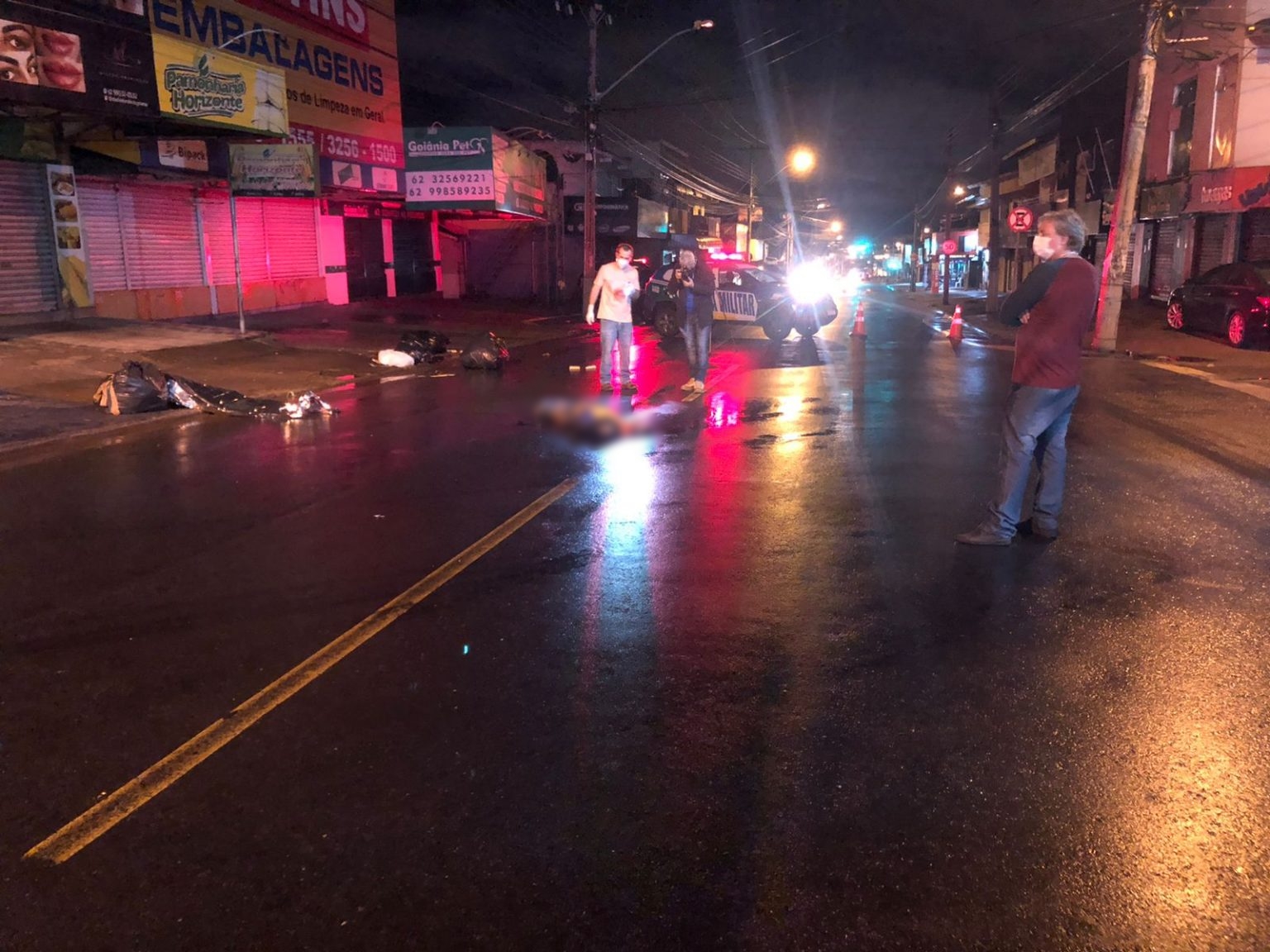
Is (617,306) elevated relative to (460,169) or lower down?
lower down

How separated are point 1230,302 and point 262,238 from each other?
70.7 ft

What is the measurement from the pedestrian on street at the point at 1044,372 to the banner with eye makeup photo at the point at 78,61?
46.1 feet

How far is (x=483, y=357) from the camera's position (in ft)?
52.5

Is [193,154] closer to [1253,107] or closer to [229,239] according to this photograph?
[229,239]

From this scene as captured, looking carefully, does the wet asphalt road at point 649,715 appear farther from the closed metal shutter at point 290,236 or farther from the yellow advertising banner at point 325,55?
the closed metal shutter at point 290,236

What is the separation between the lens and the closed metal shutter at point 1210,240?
27.0 m

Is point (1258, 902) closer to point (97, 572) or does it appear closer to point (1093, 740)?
point (1093, 740)

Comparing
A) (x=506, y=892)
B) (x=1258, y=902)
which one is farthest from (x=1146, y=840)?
(x=506, y=892)

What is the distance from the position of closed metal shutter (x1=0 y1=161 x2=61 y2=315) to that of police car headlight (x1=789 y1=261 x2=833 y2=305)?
14.1 meters

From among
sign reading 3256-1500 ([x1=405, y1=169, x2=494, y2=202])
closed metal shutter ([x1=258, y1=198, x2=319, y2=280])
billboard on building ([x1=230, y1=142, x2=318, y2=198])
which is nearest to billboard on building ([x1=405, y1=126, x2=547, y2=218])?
sign reading 3256-1500 ([x1=405, y1=169, x2=494, y2=202])

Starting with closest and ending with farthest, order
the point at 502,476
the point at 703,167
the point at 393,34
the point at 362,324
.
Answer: the point at 502,476, the point at 362,324, the point at 393,34, the point at 703,167

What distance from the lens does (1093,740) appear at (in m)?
3.77

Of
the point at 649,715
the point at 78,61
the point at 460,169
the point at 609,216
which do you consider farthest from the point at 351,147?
the point at 649,715

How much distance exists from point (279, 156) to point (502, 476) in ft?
46.0
